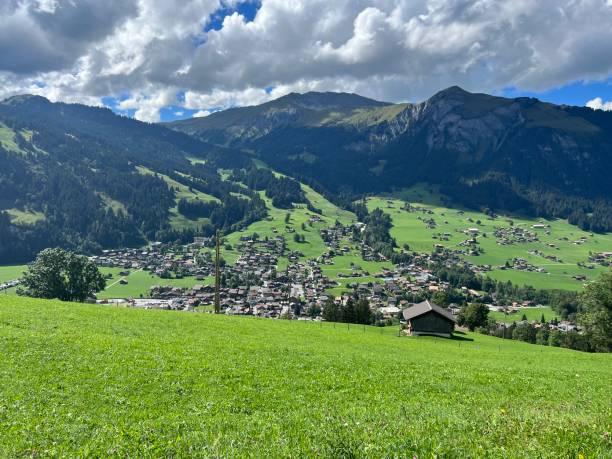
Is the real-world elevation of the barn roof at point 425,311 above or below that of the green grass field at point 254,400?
below

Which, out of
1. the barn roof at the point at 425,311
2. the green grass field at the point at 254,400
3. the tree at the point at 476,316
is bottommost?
the tree at the point at 476,316

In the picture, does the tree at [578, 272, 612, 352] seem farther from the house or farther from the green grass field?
the green grass field

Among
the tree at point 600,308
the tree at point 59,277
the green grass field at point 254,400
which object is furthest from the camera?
the tree at point 59,277

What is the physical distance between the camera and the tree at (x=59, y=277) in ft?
249

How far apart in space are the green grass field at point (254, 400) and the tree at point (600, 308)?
4080cm

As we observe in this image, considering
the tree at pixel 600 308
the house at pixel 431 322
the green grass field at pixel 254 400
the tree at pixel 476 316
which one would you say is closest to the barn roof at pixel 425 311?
the house at pixel 431 322

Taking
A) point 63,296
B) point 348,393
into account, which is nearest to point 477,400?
point 348,393

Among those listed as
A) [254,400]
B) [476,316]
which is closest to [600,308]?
[476,316]

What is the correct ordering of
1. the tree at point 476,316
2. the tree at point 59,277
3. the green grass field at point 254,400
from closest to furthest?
the green grass field at point 254,400, the tree at point 59,277, the tree at point 476,316

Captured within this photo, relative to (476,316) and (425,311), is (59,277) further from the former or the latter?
(476,316)

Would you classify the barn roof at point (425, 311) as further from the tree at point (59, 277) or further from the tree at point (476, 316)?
the tree at point (59, 277)

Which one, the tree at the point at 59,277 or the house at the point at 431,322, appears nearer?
the house at the point at 431,322

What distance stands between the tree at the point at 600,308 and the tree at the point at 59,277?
92.9 metres

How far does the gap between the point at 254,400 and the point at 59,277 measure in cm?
7629
